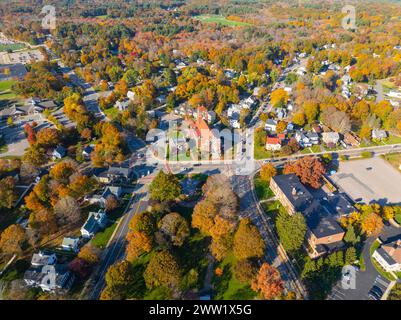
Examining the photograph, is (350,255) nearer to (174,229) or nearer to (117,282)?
(174,229)

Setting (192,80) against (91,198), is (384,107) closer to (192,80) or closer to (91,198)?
(192,80)

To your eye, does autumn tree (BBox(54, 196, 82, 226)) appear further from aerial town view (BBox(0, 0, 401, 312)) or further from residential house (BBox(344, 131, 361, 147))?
residential house (BBox(344, 131, 361, 147))

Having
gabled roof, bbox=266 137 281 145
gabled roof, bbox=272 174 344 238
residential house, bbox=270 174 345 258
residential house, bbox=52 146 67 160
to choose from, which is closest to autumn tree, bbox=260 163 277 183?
residential house, bbox=270 174 345 258

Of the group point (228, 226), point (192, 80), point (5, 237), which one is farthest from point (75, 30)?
point (228, 226)

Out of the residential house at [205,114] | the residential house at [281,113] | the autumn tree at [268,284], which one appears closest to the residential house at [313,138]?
the residential house at [281,113]

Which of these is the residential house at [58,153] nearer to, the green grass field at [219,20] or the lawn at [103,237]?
the lawn at [103,237]

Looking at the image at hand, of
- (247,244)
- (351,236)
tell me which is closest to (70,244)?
(247,244)
